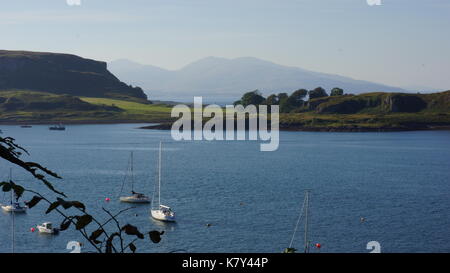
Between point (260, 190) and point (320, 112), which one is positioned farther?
point (320, 112)

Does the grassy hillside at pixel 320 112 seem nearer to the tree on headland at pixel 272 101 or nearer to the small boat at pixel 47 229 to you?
the tree on headland at pixel 272 101

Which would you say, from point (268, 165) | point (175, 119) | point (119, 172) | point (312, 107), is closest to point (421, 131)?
point (312, 107)

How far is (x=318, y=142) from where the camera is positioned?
132 m

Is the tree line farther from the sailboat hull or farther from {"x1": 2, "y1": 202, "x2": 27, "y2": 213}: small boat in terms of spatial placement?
the sailboat hull

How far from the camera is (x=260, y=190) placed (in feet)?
218

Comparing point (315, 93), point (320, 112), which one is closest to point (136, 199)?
point (320, 112)

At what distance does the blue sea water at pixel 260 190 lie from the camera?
43.7 m

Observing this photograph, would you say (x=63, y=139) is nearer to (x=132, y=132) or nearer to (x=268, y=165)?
(x=132, y=132)

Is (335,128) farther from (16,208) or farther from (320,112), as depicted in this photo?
(16,208)

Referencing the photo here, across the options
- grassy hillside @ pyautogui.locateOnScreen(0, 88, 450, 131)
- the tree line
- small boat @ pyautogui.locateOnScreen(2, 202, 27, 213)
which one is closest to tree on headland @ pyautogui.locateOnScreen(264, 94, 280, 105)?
the tree line

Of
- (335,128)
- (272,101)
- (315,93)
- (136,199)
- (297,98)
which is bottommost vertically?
(136,199)

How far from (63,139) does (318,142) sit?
57136 millimetres

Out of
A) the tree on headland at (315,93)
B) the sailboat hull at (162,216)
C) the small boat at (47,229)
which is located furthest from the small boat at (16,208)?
the tree on headland at (315,93)
